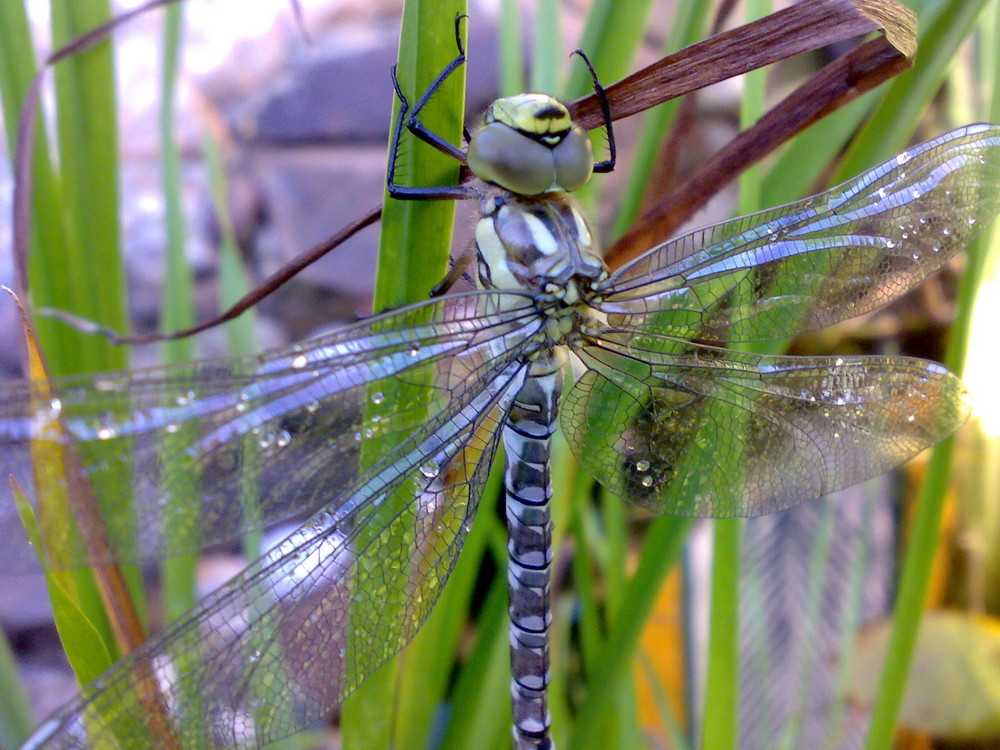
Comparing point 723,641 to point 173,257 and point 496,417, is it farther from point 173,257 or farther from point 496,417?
point 173,257

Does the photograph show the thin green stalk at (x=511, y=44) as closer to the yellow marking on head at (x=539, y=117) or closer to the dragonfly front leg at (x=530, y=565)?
the yellow marking on head at (x=539, y=117)

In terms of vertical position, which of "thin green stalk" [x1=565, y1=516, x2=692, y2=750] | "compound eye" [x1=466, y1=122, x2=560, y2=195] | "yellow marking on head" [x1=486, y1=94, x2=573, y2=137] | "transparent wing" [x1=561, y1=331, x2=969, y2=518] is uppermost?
"yellow marking on head" [x1=486, y1=94, x2=573, y2=137]

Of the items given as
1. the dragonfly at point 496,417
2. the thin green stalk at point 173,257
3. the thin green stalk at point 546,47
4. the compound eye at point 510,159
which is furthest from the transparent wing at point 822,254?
the thin green stalk at point 173,257

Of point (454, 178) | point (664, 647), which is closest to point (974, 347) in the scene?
point (454, 178)

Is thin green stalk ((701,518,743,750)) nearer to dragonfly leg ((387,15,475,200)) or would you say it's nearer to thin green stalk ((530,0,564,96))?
dragonfly leg ((387,15,475,200))

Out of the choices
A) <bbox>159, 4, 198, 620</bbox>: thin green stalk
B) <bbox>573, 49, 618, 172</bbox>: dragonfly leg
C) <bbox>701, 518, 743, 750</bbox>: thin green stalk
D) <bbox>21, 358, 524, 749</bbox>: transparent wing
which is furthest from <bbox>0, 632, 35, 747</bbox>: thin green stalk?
<bbox>573, 49, 618, 172</bbox>: dragonfly leg

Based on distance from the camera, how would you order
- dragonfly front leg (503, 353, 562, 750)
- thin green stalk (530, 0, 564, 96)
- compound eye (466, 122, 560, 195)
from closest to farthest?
compound eye (466, 122, 560, 195) < dragonfly front leg (503, 353, 562, 750) < thin green stalk (530, 0, 564, 96)

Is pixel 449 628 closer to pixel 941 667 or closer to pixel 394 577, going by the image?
pixel 394 577
